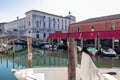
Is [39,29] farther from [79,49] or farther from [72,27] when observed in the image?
[79,49]

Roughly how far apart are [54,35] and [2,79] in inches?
1022

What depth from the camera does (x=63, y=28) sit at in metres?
52.6

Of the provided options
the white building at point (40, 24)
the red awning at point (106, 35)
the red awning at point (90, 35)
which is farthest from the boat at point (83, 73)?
the white building at point (40, 24)

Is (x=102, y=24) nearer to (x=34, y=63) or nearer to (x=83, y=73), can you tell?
(x=34, y=63)

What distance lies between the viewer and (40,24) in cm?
4684

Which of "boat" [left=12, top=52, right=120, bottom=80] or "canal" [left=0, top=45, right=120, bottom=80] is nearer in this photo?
"boat" [left=12, top=52, right=120, bottom=80]

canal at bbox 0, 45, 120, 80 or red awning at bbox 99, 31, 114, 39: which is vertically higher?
red awning at bbox 99, 31, 114, 39

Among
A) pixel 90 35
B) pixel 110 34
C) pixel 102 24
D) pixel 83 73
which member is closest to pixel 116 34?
pixel 110 34

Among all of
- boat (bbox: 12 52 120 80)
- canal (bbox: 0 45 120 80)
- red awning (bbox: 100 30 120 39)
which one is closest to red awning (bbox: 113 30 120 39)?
red awning (bbox: 100 30 120 39)

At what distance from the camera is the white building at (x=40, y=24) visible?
148ft

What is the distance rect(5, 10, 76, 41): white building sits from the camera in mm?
45031

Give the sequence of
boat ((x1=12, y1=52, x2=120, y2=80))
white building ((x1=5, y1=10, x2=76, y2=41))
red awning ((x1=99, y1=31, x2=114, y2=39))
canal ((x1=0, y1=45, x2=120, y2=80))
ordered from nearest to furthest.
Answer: boat ((x1=12, y1=52, x2=120, y2=80)) < canal ((x1=0, y1=45, x2=120, y2=80)) < red awning ((x1=99, y1=31, x2=114, y2=39)) < white building ((x1=5, y1=10, x2=76, y2=41))

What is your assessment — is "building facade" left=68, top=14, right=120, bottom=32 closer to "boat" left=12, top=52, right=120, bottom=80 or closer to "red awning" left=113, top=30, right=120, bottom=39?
"red awning" left=113, top=30, right=120, bottom=39

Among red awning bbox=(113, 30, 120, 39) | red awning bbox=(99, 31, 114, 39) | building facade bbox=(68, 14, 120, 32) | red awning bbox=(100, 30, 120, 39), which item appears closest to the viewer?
red awning bbox=(113, 30, 120, 39)
